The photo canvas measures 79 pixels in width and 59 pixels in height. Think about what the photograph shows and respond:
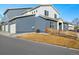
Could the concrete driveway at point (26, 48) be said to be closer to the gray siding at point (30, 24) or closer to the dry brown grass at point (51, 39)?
the dry brown grass at point (51, 39)

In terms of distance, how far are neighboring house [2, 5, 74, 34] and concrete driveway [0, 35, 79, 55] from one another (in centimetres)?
27

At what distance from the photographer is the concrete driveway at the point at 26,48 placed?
23.8ft

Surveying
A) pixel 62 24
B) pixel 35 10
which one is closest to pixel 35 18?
pixel 35 10

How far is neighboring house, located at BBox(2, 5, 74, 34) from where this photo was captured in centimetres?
743

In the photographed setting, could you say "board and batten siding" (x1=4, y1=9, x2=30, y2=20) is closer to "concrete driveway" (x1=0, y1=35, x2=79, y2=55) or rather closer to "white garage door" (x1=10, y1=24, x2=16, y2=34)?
"white garage door" (x1=10, y1=24, x2=16, y2=34)

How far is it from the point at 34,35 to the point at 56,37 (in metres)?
0.52

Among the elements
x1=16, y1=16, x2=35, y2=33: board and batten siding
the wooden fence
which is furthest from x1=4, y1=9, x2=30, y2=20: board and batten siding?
the wooden fence

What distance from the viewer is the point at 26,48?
732cm

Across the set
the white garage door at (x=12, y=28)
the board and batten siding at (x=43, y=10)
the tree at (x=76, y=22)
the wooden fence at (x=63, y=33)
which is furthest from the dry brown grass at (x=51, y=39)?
the board and batten siding at (x=43, y=10)

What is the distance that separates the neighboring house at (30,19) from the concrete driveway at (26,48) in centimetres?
27

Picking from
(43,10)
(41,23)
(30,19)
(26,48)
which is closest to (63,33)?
(41,23)
